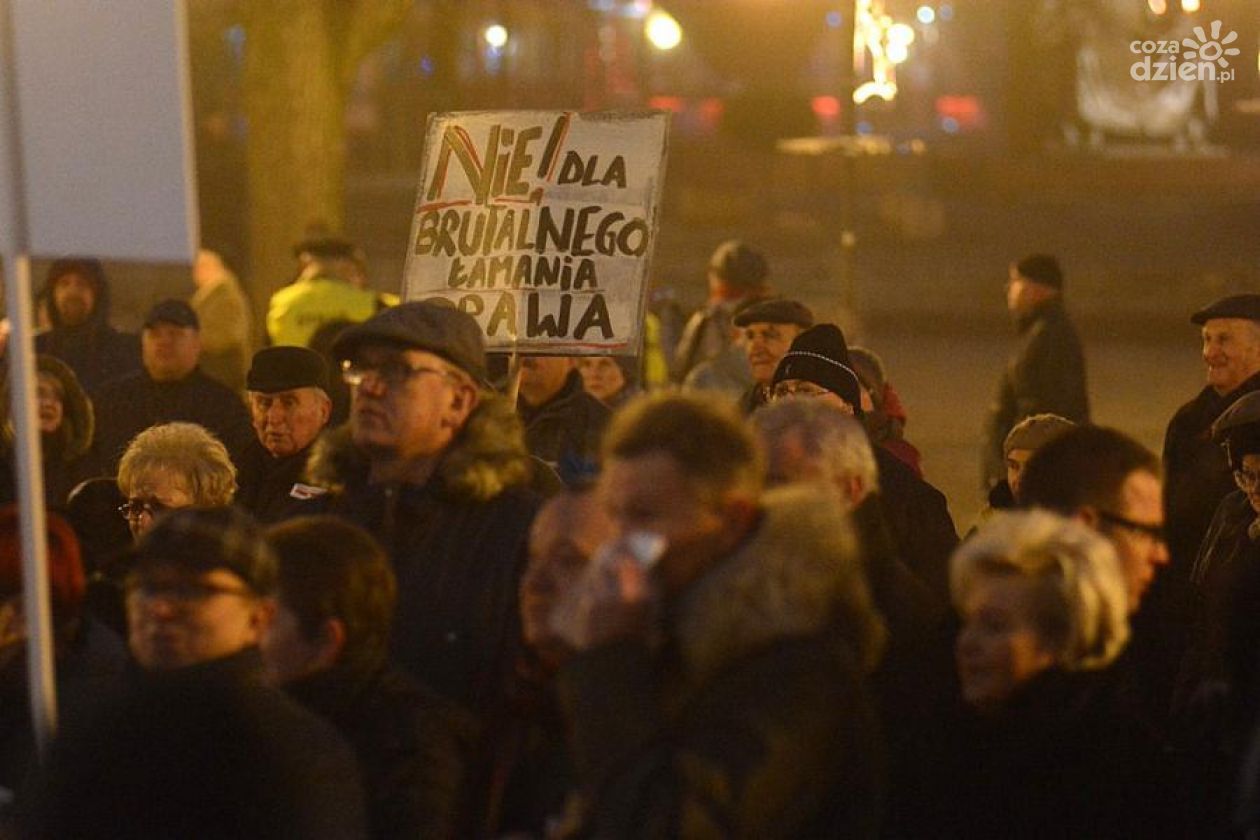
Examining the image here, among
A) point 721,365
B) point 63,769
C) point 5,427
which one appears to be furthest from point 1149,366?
point 63,769

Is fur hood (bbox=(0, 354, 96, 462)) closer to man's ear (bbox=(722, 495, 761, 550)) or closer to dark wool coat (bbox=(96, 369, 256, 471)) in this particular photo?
dark wool coat (bbox=(96, 369, 256, 471))

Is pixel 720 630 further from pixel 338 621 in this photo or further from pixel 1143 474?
pixel 1143 474

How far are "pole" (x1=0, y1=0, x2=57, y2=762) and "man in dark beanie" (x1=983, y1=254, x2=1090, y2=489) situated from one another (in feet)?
26.1

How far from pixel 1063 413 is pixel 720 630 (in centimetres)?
868

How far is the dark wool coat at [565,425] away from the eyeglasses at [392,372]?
2658 mm

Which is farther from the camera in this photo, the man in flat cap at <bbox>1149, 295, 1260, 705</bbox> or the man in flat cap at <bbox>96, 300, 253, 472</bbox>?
the man in flat cap at <bbox>96, 300, 253, 472</bbox>

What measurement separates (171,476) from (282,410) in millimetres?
993

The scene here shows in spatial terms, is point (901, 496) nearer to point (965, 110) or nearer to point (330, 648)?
point (330, 648)

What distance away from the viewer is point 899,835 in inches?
168

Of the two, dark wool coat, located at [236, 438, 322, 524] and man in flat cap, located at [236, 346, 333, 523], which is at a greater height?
man in flat cap, located at [236, 346, 333, 523]

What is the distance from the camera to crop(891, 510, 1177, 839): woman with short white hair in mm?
4043

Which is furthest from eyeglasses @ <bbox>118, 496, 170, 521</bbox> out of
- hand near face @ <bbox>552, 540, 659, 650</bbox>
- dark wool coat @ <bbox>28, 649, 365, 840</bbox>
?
hand near face @ <bbox>552, 540, 659, 650</bbox>

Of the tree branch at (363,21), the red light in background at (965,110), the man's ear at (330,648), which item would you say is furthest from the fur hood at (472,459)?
the red light in background at (965,110)

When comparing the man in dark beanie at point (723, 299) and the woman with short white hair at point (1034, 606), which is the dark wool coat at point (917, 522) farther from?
the man in dark beanie at point (723, 299)
